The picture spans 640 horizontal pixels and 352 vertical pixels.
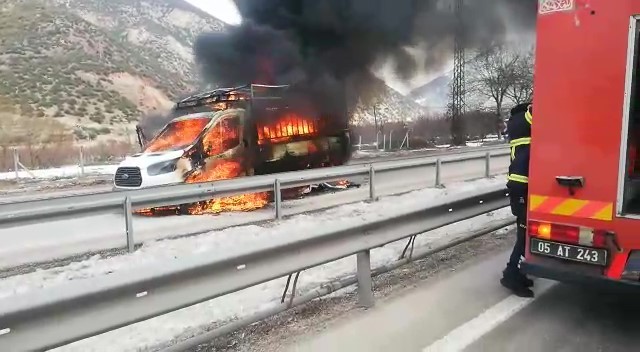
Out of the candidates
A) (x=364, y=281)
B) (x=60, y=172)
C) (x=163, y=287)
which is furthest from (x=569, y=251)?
(x=60, y=172)

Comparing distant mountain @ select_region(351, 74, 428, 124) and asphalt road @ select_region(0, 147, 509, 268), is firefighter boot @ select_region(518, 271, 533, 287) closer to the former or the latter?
asphalt road @ select_region(0, 147, 509, 268)

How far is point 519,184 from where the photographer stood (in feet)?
14.0

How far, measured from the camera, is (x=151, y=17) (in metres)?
60.2

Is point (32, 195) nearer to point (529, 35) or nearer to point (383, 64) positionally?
point (383, 64)

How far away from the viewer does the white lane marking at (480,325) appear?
3273mm

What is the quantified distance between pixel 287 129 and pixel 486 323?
24.6 feet

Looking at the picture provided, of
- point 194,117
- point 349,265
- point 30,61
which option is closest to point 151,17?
point 30,61

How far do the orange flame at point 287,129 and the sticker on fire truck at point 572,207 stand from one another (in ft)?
22.8

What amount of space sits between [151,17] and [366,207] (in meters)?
58.2

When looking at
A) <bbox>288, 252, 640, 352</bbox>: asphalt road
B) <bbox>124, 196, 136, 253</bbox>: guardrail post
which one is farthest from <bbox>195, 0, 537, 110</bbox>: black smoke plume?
<bbox>288, 252, 640, 352</bbox>: asphalt road

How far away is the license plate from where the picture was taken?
3340mm

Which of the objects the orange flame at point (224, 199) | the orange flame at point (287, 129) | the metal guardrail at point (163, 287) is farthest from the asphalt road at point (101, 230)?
the metal guardrail at point (163, 287)

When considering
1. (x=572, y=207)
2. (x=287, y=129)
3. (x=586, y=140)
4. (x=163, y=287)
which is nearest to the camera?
(x=163, y=287)

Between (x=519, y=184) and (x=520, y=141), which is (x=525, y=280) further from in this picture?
(x=520, y=141)
